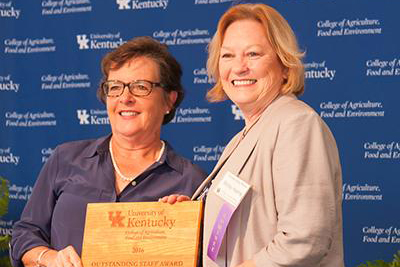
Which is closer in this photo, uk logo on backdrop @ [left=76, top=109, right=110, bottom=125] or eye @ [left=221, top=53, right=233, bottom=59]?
eye @ [left=221, top=53, right=233, bottom=59]

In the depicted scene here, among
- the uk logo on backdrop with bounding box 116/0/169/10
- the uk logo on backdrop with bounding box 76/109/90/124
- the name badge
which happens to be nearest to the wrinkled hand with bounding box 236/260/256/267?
the name badge

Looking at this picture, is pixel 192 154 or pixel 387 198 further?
pixel 192 154

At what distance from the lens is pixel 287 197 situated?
218cm

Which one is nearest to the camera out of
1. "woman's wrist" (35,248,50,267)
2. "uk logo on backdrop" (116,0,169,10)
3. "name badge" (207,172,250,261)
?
"name badge" (207,172,250,261)

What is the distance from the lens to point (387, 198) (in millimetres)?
4703

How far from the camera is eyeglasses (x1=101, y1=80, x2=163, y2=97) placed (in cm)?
302

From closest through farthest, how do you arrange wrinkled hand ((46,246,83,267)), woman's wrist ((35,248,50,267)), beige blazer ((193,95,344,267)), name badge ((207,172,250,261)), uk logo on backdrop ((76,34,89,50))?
beige blazer ((193,95,344,267)), name badge ((207,172,250,261)), wrinkled hand ((46,246,83,267)), woman's wrist ((35,248,50,267)), uk logo on backdrop ((76,34,89,50))

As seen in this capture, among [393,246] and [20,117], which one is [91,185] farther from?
[20,117]

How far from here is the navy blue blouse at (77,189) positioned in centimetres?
297

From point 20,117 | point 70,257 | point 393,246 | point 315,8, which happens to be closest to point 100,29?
point 20,117

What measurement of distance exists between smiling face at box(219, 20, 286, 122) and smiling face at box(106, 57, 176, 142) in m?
0.62

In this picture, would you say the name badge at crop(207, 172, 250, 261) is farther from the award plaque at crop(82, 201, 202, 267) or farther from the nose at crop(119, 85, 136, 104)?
the nose at crop(119, 85, 136, 104)

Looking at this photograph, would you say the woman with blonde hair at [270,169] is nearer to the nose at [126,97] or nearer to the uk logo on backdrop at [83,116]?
the nose at [126,97]

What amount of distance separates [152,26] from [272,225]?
3.48 meters
